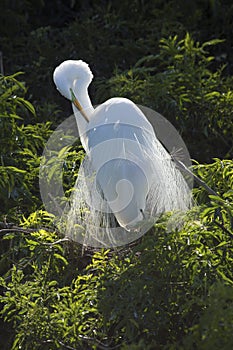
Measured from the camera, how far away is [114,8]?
429 centimetres

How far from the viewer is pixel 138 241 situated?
92.9 inches

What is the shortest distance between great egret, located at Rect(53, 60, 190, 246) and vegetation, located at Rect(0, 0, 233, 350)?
103 millimetres

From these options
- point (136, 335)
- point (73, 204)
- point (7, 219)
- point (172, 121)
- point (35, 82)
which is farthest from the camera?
point (35, 82)

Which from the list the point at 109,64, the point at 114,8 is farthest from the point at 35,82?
the point at 114,8

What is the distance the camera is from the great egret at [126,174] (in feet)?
8.53

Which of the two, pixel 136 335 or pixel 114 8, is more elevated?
pixel 114 8

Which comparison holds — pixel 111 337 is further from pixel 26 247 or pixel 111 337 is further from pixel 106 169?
pixel 106 169

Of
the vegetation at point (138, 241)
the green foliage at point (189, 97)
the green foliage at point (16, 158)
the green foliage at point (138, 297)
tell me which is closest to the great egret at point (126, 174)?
the vegetation at point (138, 241)

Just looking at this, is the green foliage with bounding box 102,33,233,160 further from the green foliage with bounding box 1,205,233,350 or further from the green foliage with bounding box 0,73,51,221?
the green foliage with bounding box 1,205,233,350

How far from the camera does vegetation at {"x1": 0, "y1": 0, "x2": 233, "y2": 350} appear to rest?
2.08m

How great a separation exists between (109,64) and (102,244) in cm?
167

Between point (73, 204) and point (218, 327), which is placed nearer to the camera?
point (218, 327)

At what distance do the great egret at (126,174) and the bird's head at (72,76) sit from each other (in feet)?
0.55

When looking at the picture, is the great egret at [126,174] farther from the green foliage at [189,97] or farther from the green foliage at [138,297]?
the green foliage at [189,97]
